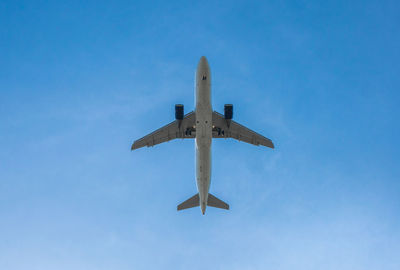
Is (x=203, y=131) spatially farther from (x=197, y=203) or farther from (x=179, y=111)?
(x=197, y=203)

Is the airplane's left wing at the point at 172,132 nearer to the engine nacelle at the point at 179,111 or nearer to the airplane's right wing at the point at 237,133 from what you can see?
the engine nacelle at the point at 179,111

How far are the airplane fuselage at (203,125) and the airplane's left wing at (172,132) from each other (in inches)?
200

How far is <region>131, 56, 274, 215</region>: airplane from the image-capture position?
38.6 m

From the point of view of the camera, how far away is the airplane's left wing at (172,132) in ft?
150

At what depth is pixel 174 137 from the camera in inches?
1880

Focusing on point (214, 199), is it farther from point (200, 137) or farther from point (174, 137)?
point (200, 137)

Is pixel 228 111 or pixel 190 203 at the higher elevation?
pixel 228 111

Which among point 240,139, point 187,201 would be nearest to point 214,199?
point 187,201

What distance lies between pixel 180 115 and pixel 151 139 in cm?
585

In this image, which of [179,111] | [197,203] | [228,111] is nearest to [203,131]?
[179,111]

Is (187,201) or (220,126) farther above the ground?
(220,126)

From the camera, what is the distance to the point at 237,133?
47.5m

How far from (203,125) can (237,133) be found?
8977 millimetres

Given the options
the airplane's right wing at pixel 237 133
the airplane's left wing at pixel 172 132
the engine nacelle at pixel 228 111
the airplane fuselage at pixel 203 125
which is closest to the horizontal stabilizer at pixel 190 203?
the airplane fuselage at pixel 203 125
